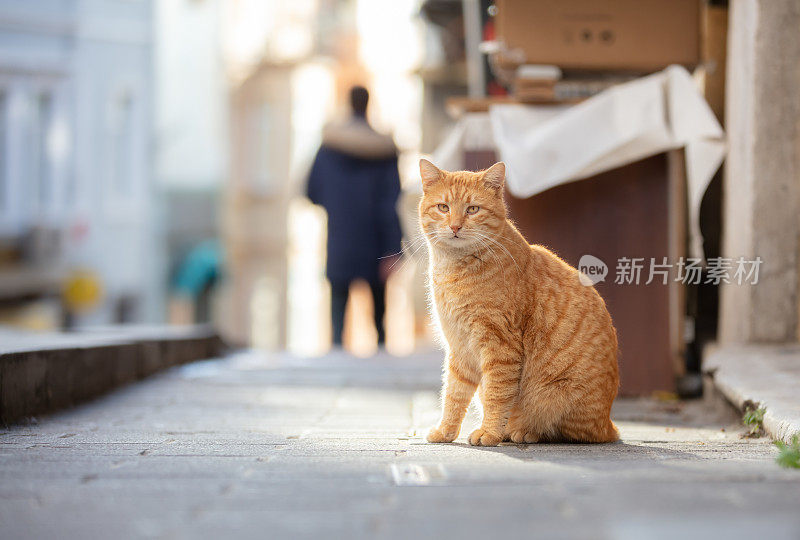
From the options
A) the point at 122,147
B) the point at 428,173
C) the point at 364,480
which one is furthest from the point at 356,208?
the point at 122,147

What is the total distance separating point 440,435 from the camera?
3629mm

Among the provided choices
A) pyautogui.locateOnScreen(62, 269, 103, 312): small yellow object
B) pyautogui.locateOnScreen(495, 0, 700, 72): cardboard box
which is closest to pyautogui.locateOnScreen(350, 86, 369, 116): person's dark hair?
pyautogui.locateOnScreen(495, 0, 700, 72): cardboard box

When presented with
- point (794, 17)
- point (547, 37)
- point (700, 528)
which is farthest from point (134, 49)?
point (700, 528)

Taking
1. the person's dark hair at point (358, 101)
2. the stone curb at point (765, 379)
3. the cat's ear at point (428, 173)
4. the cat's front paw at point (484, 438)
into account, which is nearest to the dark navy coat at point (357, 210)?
the person's dark hair at point (358, 101)

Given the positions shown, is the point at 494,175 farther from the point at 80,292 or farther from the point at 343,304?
the point at 80,292

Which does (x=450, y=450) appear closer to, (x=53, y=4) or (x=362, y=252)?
(x=362, y=252)

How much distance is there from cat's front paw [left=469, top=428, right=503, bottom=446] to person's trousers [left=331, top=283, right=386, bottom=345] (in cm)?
488

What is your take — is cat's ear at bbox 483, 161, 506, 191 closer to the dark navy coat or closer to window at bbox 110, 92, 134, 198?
the dark navy coat

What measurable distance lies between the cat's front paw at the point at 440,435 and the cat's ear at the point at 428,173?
38.8 inches

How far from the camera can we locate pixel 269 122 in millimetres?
22453

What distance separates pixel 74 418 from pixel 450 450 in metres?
1.88

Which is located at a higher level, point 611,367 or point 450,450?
point 611,367

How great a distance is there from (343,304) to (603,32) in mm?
3728

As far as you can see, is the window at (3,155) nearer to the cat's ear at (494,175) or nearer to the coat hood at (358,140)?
the coat hood at (358,140)
